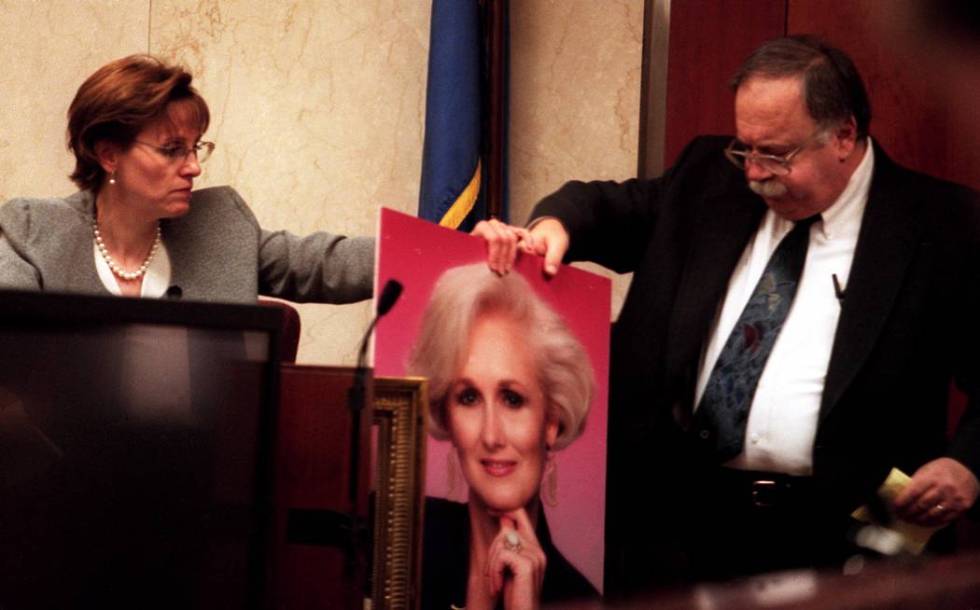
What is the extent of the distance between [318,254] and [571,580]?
93 centimetres

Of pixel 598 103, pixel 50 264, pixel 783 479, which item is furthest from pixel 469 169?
pixel 783 479

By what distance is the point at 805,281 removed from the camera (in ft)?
6.97

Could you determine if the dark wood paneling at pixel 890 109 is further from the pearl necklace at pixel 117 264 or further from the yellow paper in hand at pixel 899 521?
the pearl necklace at pixel 117 264

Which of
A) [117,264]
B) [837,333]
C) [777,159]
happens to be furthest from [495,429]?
[117,264]

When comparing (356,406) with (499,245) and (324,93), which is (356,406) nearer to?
(499,245)

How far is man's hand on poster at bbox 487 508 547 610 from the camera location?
1.71m

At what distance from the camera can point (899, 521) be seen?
6.50ft

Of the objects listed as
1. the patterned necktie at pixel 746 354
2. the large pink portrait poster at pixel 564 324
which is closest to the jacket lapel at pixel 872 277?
the patterned necktie at pixel 746 354

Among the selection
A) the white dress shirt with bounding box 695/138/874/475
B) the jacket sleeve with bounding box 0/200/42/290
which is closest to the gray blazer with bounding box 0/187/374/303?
the jacket sleeve with bounding box 0/200/42/290

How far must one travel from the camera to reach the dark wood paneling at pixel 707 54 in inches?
139

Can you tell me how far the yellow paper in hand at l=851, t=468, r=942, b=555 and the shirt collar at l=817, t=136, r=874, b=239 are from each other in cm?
46

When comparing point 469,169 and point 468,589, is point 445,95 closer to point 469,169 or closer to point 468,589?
point 469,169

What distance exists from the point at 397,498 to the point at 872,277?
1040 mm

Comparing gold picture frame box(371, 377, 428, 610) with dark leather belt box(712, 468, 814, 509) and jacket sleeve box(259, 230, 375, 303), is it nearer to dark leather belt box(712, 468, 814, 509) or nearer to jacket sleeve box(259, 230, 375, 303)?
dark leather belt box(712, 468, 814, 509)
